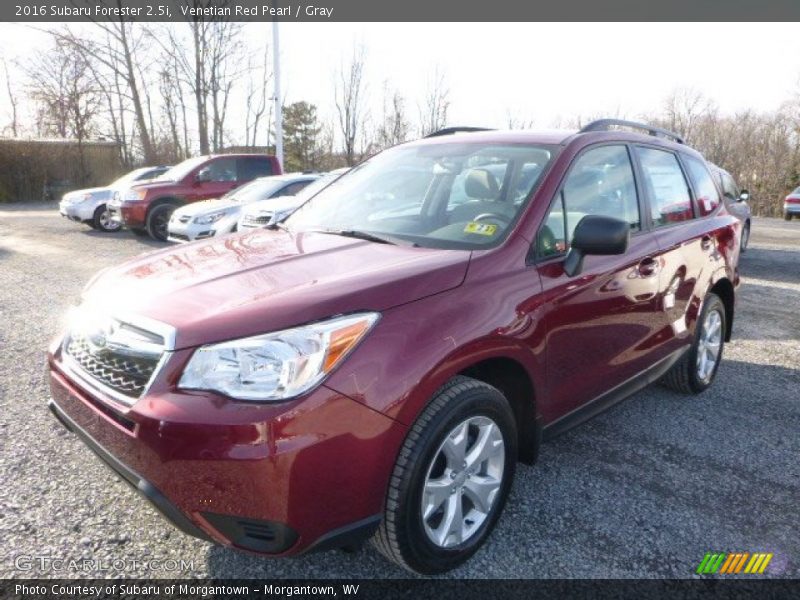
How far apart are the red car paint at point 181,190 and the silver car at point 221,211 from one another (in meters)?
1.58

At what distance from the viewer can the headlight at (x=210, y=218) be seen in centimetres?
983

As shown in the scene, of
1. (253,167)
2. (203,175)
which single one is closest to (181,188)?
(203,175)

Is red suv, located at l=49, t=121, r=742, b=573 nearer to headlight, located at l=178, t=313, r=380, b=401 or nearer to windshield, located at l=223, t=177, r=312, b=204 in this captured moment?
headlight, located at l=178, t=313, r=380, b=401

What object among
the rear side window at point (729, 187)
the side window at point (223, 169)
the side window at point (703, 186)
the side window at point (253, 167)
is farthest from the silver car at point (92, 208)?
the side window at point (703, 186)

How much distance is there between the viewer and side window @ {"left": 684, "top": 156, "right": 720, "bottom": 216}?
401cm

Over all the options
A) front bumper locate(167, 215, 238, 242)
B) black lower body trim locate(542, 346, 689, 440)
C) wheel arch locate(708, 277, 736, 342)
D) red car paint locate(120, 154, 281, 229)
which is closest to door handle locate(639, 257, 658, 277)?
black lower body trim locate(542, 346, 689, 440)

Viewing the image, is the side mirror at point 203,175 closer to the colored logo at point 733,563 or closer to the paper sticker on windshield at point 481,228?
the paper sticker on windshield at point 481,228

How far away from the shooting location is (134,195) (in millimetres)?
11836

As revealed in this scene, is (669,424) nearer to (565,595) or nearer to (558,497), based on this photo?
(558,497)

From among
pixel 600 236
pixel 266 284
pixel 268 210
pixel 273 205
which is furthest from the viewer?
pixel 273 205

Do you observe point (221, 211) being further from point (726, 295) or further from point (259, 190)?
point (726, 295)

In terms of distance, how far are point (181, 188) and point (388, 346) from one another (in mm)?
11324

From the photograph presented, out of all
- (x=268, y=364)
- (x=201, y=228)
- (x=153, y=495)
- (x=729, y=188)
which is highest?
(x=729, y=188)

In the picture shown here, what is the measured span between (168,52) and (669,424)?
29.9 meters
